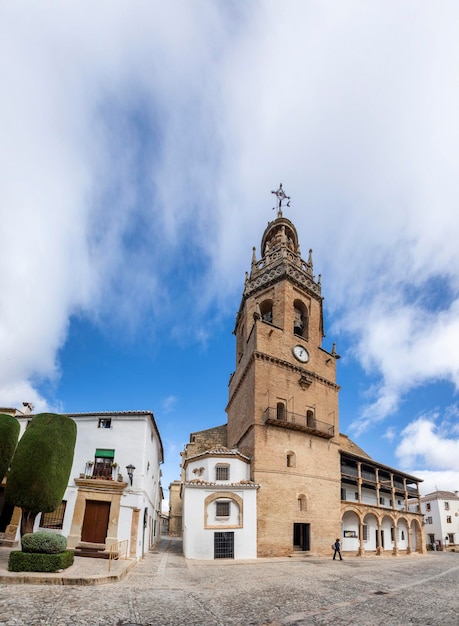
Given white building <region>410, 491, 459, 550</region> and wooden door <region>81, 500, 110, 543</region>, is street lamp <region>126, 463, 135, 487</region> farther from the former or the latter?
white building <region>410, 491, 459, 550</region>

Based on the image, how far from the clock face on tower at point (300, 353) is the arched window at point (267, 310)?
11.8ft

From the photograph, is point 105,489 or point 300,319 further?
point 300,319

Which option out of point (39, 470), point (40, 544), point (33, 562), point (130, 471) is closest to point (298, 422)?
point (130, 471)

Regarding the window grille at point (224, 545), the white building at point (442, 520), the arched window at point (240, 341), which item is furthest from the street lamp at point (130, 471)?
the white building at point (442, 520)

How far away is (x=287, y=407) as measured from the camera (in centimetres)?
2538

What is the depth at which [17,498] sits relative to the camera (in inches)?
519

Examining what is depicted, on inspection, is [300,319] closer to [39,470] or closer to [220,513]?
[220,513]

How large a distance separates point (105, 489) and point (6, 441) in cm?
483

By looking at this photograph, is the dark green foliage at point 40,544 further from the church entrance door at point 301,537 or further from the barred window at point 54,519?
the church entrance door at point 301,537

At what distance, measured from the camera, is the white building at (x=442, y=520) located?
2180 inches

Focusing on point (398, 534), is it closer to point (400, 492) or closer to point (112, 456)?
point (400, 492)

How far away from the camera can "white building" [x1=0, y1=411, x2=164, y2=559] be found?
1692cm

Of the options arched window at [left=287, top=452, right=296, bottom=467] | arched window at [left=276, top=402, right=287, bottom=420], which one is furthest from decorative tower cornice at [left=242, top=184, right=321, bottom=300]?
arched window at [left=287, top=452, right=296, bottom=467]

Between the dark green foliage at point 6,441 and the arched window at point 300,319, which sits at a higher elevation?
the arched window at point 300,319
